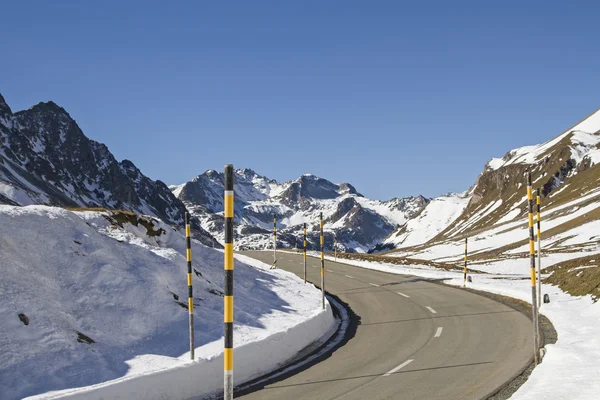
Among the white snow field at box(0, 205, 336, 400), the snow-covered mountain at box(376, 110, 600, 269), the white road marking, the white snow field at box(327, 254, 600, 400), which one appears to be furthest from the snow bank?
the snow-covered mountain at box(376, 110, 600, 269)

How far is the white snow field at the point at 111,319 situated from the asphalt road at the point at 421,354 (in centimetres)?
114

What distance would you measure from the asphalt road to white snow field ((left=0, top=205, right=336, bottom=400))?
1138mm

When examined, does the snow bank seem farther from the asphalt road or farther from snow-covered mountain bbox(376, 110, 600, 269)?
snow-covered mountain bbox(376, 110, 600, 269)

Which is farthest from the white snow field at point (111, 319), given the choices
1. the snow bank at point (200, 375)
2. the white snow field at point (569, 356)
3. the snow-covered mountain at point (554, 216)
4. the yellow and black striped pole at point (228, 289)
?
the snow-covered mountain at point (554, 216)

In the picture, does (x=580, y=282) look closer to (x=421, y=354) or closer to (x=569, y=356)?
(x=421, y=354)

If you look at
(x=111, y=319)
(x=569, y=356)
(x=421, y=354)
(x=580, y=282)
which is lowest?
(x=421, y=354)

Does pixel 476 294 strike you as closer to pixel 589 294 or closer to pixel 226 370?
pixel 589 294

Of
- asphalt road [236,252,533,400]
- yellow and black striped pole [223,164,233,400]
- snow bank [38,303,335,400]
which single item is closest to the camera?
yellow and black striped pole [223,164,233,400]

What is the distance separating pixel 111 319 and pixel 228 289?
6.88 metres

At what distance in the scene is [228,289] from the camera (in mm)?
6219

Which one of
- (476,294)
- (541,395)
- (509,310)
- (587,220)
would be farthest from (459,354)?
(587,220)

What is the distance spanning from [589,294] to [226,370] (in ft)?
55.6

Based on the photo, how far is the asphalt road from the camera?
34.1 ft

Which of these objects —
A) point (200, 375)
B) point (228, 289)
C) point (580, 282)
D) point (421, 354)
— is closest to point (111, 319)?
point (200, 375)
